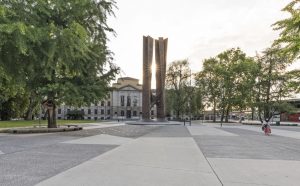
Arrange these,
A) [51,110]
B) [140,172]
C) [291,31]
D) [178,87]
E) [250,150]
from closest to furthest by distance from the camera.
Answer: [291,31], [140,172], [250,150], [51,110], [178,87]

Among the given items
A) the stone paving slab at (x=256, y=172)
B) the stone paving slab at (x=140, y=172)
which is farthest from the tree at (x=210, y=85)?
the stone paving slab at (x=140, y=172)

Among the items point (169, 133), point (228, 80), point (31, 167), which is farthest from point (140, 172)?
point (228, 80)

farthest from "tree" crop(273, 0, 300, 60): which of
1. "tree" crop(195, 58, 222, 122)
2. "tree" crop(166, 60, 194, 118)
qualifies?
"tree" crop(166, 60, 194, 118)

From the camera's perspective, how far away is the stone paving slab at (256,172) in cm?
715

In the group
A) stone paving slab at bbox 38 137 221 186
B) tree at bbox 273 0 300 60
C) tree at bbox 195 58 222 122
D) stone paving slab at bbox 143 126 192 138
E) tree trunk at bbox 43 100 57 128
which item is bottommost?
stone paving slab at bbox 143 126 192 138

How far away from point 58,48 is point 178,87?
7465 centimetres

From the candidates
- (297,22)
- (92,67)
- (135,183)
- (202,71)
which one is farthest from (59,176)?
(202,71)

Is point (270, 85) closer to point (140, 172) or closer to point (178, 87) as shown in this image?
point (178, 87)

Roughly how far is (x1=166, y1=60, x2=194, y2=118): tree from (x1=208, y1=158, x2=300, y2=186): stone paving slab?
7226 cm

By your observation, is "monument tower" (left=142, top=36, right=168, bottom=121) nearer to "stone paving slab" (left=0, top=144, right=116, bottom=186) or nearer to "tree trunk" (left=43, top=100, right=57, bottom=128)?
"tree trunk" (left=43, top=100, right=57, bottom=128)

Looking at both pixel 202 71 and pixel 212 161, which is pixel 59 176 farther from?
pixel 202 71

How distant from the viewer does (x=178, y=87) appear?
85938mm

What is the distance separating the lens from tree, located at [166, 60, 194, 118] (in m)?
83.4

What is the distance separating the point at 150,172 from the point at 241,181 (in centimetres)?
209
